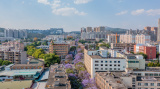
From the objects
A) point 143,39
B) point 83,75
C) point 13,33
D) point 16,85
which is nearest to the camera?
point 16,85

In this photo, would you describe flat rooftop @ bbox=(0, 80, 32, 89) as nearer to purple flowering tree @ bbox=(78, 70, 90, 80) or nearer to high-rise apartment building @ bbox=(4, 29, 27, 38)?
purple flowering tree @ bbox=(78, 70, 90, 80)

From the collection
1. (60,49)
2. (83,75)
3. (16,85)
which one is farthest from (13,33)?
(16,85)

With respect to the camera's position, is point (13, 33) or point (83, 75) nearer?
point (83, 75)

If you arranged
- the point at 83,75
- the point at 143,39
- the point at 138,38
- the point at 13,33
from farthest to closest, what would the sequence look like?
the point at 13,33, the point at 138,38, the point at 143,39, the point at 83,75

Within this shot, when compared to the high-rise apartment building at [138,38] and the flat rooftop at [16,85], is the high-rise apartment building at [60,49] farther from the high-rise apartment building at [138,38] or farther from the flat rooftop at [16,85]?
the high-rise apartment building at [138,38]

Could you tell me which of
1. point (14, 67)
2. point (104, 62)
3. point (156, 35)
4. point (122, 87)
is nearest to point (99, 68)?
point (104, 62)

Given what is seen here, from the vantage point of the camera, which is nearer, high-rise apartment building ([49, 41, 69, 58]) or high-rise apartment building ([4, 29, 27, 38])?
high-rise apartment building ([49, 41, 69, 58])

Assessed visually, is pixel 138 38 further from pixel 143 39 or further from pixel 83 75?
pixel 83 75

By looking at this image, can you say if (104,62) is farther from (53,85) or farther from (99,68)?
(53,85)

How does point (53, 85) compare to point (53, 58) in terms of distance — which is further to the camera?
point (53, 58)

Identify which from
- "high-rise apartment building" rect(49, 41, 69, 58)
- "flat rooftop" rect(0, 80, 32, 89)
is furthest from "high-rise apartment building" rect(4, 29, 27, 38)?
"flat rooftop" rect(0, 80, 32, 89)

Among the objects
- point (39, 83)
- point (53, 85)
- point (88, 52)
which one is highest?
point (88, 52)
